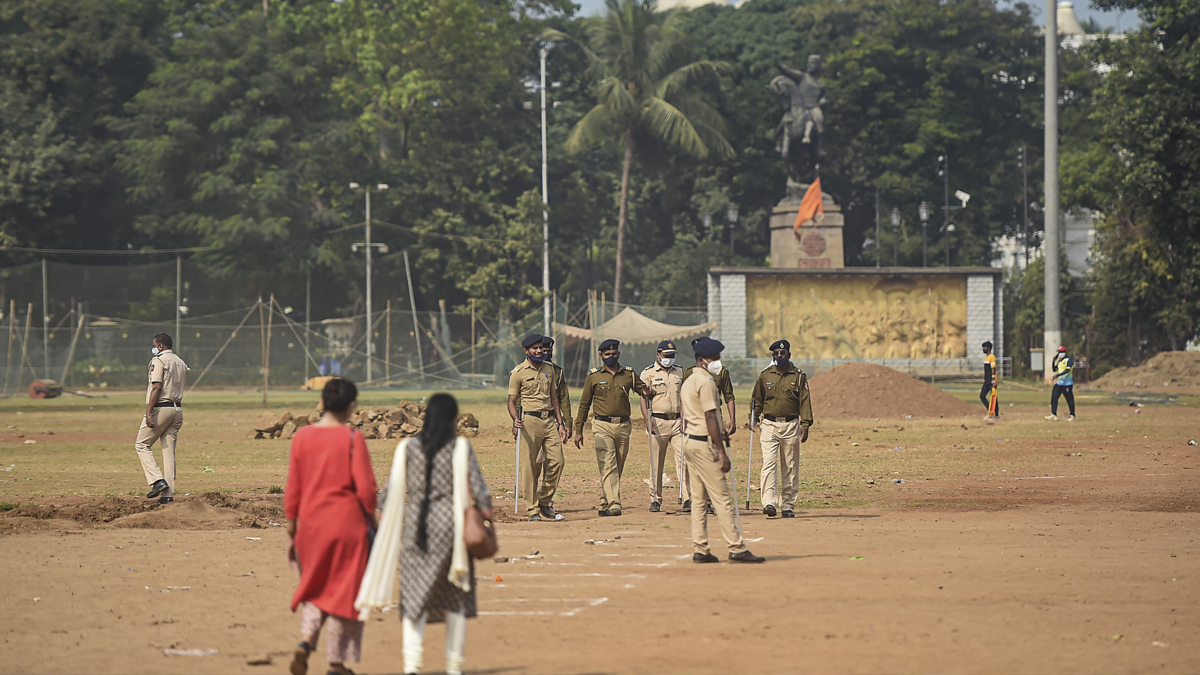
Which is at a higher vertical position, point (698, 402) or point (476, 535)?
point (698, 402)

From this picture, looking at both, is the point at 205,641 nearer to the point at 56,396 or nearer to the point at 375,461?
the point at 375,461

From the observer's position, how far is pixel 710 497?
1088 cm

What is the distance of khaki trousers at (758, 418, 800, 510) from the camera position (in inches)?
554

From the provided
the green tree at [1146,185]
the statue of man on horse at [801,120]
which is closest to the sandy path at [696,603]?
the green tree at [1146,185]

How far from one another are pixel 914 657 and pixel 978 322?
41.4 metres

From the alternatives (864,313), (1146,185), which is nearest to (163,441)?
(864,313)

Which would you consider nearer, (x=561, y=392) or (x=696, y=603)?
(x=696, y=603)

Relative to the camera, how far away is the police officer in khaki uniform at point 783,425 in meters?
14.1

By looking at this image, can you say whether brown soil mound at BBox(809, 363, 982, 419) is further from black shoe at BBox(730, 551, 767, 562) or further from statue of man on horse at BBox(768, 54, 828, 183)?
statue of man on horse at BBox(768, 54, 828, 183)

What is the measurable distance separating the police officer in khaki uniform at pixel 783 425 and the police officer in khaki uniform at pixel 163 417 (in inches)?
259

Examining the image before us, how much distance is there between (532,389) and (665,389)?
151cm

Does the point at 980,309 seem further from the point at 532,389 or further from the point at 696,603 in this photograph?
the point at 696,603

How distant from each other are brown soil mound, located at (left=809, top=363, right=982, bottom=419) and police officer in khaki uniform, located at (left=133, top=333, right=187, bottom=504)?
19306 mm

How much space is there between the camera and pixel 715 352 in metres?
11.3
